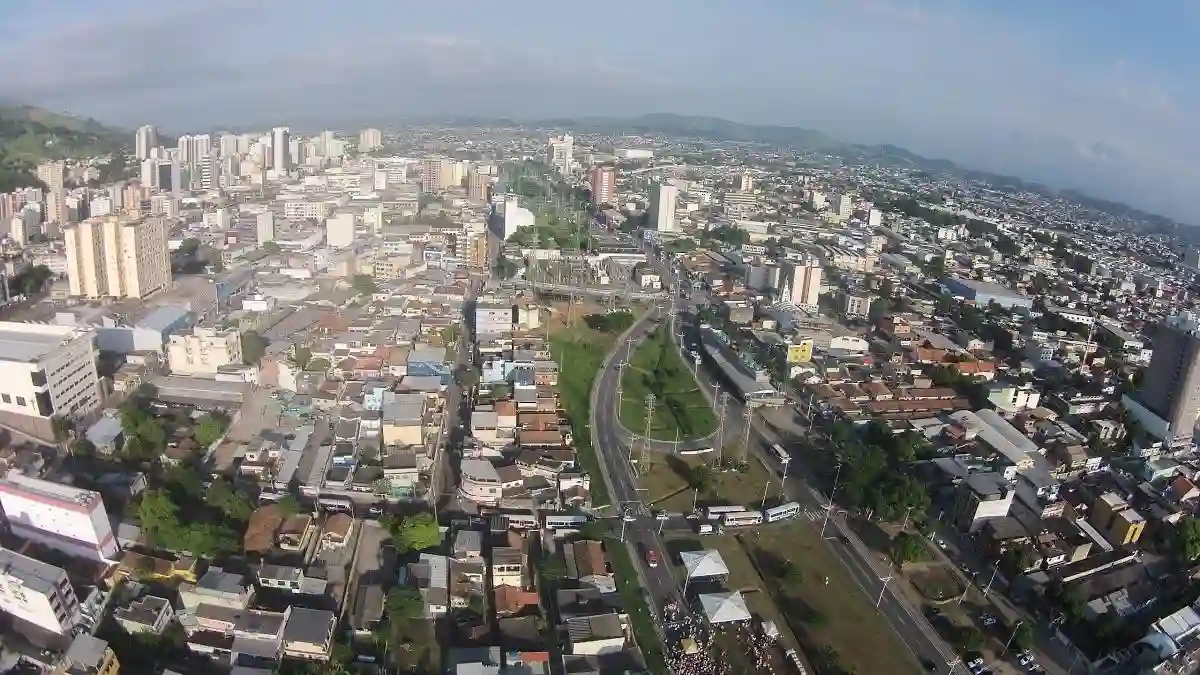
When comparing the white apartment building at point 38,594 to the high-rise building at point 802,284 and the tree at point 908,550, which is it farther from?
the high-rise building at point 802,284

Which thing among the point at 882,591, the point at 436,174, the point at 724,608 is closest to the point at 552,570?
the point at 724,608

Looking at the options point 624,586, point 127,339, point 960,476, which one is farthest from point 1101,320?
point 127,339

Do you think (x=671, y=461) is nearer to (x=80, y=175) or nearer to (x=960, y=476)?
(x=960, y=476)

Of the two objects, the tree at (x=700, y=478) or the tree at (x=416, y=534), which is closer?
the tree at (x=416, y=534)

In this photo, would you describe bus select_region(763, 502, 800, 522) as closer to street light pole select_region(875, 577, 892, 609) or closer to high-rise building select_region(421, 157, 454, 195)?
street light pole select_region(875, 577, 892, 609)

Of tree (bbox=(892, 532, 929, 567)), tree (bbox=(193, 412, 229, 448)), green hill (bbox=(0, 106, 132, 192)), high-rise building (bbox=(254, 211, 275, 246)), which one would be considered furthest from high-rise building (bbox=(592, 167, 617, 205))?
tree (bbox=(892, 532, 929, 567))

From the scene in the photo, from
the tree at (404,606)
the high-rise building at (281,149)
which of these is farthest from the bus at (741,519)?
the high-rise building at (281,149)
